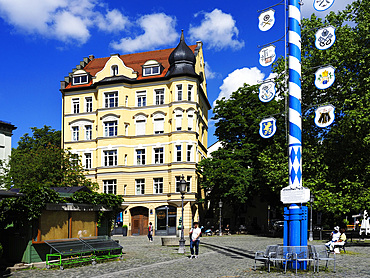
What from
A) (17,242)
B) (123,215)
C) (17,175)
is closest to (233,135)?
(123,215)

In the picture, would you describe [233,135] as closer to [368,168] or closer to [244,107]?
[244,107]

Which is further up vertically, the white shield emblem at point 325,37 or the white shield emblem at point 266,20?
the white shield emblem at point 266,20

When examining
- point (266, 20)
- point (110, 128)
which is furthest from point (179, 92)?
point (266, 20)

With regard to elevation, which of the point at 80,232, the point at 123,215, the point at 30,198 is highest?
the point at 30,198

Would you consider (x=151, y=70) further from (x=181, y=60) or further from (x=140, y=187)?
(x=140, y=187)

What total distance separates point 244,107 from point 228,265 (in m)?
35.1

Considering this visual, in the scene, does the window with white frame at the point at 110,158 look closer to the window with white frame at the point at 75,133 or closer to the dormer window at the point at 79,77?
the window with white frame at the point at 75,133

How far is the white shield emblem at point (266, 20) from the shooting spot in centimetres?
1574

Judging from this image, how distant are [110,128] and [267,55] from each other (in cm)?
3754

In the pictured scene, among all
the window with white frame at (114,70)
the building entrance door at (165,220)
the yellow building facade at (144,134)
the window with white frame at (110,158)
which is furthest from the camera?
the window with white frame at (114,70)

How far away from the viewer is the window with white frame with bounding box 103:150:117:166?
5125 centimetres

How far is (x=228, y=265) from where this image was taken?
55.2 ft

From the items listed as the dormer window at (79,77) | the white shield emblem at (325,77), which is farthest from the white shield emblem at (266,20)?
the dormer window at (79,77)

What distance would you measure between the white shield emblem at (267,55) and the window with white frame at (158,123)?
3508cm
